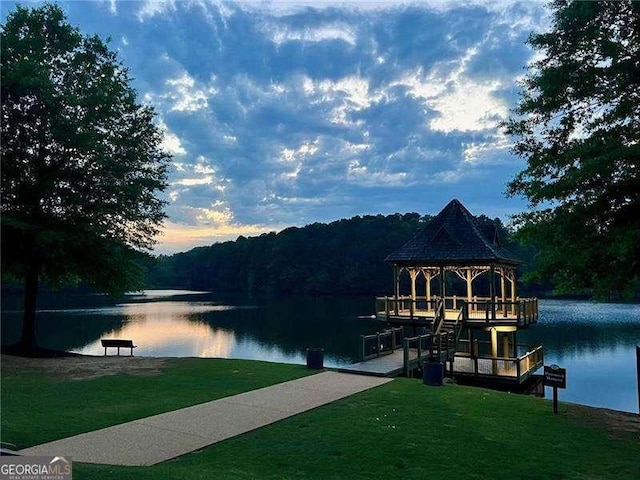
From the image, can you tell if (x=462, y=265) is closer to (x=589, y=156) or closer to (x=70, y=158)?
(x=589, y=156)

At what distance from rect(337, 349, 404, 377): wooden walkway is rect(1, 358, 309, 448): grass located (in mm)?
1792

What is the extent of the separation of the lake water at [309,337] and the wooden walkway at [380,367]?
11059 millimetres

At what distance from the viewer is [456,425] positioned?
1007 cm

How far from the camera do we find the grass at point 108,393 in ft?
30.9

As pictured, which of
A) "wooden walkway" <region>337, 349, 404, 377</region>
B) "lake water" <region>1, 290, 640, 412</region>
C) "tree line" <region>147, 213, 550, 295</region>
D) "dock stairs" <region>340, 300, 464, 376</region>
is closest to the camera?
"wooden walkway" <region>337, 349, 404, 377</region>

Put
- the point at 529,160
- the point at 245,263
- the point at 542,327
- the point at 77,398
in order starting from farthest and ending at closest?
1. the point at 245,263
2. the point at 542,327
3. the point at 529,160
4. the point at 77,398

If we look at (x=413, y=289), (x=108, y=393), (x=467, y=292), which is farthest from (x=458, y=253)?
(x=108, y=393)

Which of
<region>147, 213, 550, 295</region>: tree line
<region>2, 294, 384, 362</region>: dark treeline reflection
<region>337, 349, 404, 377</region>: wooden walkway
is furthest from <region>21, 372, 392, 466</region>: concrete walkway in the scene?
<region>147, 213, 550, 295</region>: tree line

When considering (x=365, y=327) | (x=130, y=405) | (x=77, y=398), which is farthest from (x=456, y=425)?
(x=365, y=327)

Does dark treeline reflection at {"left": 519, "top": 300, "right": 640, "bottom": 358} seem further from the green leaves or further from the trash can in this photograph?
the green leaves

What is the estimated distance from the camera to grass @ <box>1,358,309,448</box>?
9430 millimetres

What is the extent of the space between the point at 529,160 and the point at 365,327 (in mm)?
38606

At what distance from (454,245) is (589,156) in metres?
12.6

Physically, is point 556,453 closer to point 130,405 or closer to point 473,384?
point 130,405
